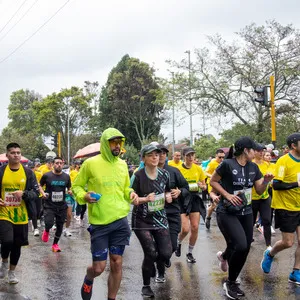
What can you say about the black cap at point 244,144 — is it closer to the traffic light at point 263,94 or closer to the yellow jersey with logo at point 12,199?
the yellow jersey with logo at point 12,199

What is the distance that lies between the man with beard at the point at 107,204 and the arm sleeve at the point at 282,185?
220 centimetres

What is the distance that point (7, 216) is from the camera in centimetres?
683

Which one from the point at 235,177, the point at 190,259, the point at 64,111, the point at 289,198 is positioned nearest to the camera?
the point at 235,177

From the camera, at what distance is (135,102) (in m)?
46.8

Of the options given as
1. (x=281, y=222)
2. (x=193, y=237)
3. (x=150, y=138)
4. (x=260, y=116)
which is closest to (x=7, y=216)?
(x=193, y=237)

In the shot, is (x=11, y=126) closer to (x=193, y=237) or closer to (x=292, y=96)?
(x=292, y=96)

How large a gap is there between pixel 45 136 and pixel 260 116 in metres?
34.2

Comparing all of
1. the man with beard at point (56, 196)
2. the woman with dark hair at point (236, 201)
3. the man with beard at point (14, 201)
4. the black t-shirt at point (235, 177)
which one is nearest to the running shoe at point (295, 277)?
the woman with dark hair at point (236, 201)

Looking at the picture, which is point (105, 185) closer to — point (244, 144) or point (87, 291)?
point (87, 291)

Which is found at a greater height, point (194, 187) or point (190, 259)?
point (194, 187)

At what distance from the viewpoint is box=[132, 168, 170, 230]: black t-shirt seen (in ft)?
20.5

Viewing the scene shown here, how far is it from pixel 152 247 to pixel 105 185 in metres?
1.17

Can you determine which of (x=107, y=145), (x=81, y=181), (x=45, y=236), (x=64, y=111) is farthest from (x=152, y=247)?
(x=64, y=111)

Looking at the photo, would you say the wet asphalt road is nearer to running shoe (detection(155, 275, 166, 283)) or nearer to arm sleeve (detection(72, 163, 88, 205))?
running shoe (detection(155, 275, 166, 283))
